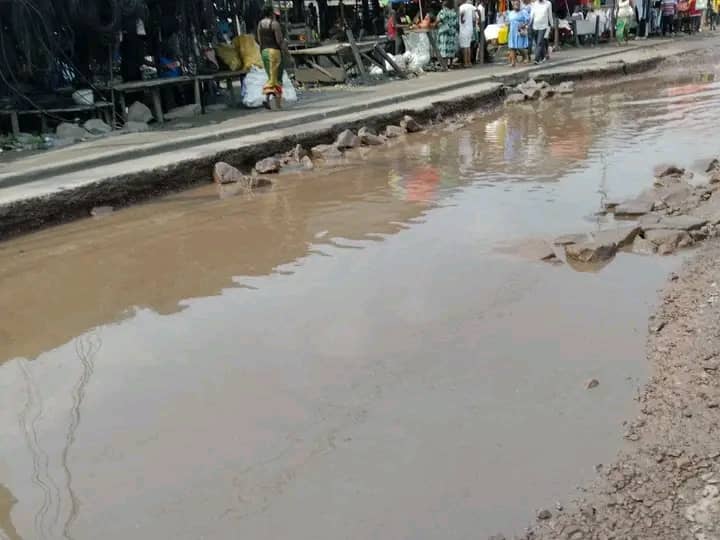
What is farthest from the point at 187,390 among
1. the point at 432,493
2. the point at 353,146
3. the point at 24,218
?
the point at 353,146

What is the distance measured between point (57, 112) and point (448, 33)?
952 centimetres

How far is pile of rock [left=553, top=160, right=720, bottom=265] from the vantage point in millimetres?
5523

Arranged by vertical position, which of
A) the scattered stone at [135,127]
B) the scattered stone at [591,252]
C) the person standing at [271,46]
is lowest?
the scattered stone at [591,252]

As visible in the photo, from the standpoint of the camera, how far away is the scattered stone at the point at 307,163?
9.18 m

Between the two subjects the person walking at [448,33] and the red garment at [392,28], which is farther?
the red garment at [392,28]

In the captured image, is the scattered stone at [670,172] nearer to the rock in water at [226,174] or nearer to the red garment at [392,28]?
the rock in water at [226,174]

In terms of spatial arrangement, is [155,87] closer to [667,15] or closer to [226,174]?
[226,174]

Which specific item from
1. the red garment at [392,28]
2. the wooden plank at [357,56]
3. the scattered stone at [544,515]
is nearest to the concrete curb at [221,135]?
the wooden plank at [357,56]

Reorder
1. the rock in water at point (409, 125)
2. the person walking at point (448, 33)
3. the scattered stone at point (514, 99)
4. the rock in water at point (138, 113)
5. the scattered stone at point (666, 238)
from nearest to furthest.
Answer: the scattered stone at point (666, 238) < the rock in water at point (138, 113) < the rock in water at point (409, 125) < the scattered stone at point (514, 99) < the person walking at point (448, 33)

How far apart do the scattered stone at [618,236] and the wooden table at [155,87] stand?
7.26 m

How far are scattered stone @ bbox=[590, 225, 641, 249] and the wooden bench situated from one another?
24.1ft

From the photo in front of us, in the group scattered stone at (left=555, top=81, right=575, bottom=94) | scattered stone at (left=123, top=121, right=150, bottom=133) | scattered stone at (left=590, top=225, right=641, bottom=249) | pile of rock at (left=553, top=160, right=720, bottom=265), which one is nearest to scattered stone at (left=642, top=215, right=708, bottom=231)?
pile of rock at (left=553, top=160, right=720, bottom=265)

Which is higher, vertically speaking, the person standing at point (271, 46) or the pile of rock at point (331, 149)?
the person standing at point (271, 46)

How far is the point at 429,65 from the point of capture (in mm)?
17406
